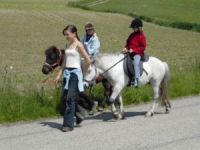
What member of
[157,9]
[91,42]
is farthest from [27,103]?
[157,9]

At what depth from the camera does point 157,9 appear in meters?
78.8

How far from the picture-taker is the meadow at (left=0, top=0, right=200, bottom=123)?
12.5 meters

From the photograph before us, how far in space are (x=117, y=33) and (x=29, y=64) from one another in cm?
2212

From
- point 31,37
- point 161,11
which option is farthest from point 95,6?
point 31,37

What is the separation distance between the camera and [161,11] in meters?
77.0

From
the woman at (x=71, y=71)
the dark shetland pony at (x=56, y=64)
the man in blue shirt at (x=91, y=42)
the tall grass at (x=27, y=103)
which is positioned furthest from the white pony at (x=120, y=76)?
the tall grass at (x=27, y=103)

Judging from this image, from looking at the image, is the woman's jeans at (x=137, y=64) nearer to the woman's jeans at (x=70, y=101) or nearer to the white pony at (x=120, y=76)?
the white pony at (x=120, y=76)

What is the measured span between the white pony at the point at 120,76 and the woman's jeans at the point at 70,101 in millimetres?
705

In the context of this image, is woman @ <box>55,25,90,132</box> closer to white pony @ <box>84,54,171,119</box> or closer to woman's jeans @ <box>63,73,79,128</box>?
woman's jeans @ <box>63,73,79,128</box>

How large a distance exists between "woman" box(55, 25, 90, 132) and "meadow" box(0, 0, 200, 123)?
1629 mm

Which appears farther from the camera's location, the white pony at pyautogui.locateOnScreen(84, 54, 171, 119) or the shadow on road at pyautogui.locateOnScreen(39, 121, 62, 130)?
the white pony at pyautogui.locateOnScreen(84, 54, 171, 119)

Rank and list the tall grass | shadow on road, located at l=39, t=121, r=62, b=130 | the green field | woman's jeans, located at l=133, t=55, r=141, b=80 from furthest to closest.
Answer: the green field → woman's jeans, located at l=133, t=55, r=141, b=80 → the tall grass → shadow on road, located at l=39, t=121, r=62, b=130

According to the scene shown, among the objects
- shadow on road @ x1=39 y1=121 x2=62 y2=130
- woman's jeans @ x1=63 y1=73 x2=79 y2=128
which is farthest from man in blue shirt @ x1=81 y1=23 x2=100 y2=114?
woman's jeans @ x1=63 y1=73 x2=79 y2=128

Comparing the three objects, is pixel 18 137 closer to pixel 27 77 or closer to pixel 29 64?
pixel 27 77
